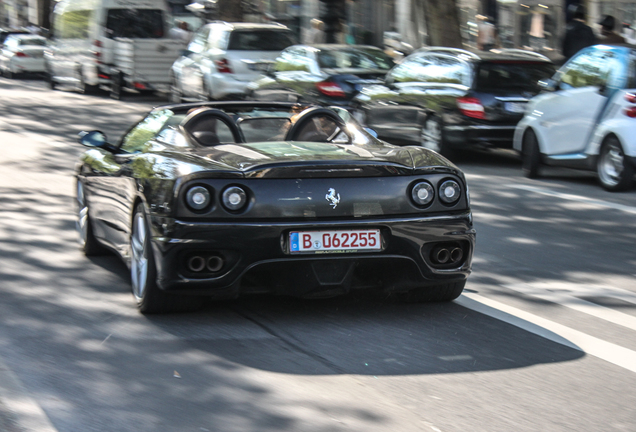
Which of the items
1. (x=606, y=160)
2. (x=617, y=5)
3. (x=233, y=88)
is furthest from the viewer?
(x=617, y=5)

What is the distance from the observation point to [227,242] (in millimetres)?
5234

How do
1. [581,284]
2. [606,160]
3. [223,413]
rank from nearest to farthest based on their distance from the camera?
1. [223,413]
2. [581,284]
3. [606,160]

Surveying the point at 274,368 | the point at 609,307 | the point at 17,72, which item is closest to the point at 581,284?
the point at 609,307

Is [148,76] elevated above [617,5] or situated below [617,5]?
below

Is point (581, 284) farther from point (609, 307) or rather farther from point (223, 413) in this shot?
point (223, 413)

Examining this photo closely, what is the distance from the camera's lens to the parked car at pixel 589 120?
35.6ft

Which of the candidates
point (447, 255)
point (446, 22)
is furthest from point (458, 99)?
point (447, 255)

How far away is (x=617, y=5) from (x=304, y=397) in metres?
23.1

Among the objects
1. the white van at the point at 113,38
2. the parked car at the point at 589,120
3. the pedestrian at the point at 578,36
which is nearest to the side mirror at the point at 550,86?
the parked car at the point at 589,120

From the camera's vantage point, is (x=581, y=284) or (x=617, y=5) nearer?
(x=581, y=284)

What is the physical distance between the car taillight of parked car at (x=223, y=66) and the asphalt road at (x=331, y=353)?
1139 centimetres

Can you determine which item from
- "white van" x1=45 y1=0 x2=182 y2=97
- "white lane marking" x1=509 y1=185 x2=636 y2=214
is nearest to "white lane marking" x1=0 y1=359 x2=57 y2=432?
"white lane marking" x1=509 y1=185 x2=636 y2=214

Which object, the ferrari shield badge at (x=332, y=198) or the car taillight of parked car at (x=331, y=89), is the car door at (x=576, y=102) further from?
the ferrari shield badge at (x=332, y=198)

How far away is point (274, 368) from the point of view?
4.73 m
